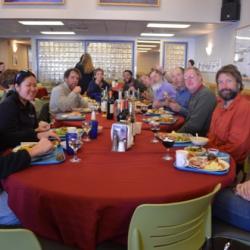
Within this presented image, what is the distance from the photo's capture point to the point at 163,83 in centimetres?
472

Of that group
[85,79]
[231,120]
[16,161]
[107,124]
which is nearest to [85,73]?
[85,79]

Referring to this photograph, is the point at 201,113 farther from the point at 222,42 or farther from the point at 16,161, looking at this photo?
the point at 222,42

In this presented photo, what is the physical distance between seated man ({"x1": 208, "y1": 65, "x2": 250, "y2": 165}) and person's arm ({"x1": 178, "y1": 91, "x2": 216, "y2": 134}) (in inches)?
15.3

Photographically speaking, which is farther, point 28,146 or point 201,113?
point 201,113

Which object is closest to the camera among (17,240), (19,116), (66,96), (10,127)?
(17,240)

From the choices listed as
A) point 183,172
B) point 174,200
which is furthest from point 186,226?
point 183,172

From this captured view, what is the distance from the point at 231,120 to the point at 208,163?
0.81 metres

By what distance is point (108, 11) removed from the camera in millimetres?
6328

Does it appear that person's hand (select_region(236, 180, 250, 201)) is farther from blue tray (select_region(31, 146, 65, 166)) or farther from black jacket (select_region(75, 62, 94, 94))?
Result: black jacket (select_region(75, 62, 94, 94))

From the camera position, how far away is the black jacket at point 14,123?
2.13 metres

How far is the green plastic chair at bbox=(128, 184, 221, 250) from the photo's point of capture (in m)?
1.15

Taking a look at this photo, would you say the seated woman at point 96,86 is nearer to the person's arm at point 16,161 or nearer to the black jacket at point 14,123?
the black jacket at point 14,123

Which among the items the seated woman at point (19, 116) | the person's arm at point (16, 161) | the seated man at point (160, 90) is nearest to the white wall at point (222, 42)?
the seated man at point (160, 90)

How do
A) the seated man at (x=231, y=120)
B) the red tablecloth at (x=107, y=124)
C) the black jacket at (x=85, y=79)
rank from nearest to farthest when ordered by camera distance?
the seated man at (x=231, y=120) < the red tablecloth at (x=107, y=124) < the black jacket at (x=85, y=79)
